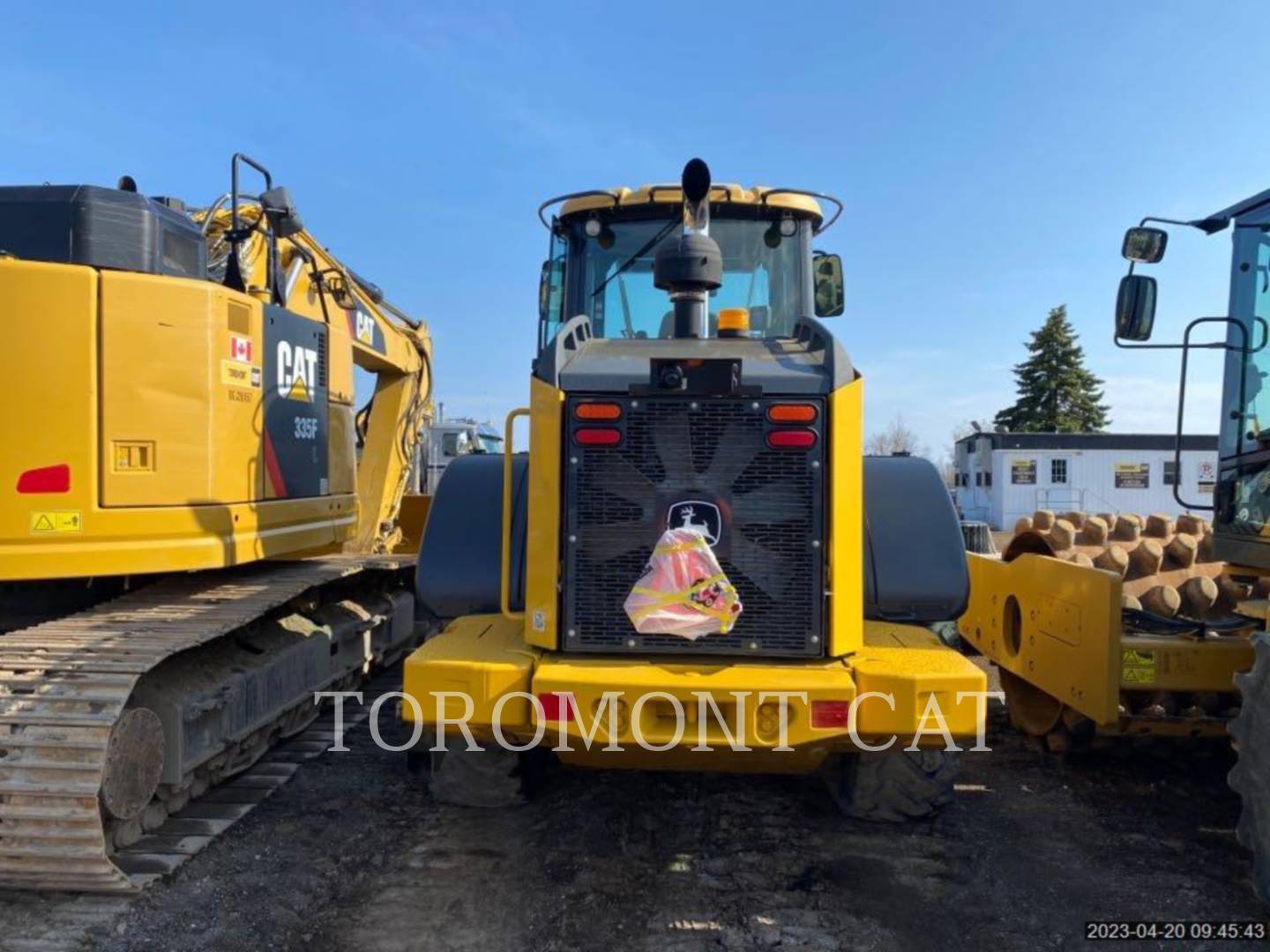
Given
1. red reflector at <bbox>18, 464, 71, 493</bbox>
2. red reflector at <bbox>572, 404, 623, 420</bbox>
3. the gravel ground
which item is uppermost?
red reflector at <bbox>572, 404, 623, 420</bbox>

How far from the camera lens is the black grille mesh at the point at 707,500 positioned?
11.9ft

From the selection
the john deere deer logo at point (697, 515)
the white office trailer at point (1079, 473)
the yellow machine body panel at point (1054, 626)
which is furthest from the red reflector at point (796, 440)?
the white office trailer at point (1079, 473)

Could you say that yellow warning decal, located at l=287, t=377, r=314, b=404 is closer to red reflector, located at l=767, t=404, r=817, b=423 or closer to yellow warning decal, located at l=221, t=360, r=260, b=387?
yellow warning decal, located at l=221, t=360, r=260, b=387

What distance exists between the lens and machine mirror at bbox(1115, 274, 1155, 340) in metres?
4.56

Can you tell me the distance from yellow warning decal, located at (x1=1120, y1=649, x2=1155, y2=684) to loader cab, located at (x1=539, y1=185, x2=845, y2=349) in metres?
2.28

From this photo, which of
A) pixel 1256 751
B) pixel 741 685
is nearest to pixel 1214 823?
pixel 1256 751

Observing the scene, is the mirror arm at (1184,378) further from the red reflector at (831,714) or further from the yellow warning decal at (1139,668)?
the red reflector at (831,714)

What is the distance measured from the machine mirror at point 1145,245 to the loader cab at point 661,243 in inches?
59.0

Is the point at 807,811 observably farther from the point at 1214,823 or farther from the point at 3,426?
the point at 3,426

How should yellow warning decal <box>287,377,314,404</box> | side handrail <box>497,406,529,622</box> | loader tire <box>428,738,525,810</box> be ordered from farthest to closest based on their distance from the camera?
yellow warning decal <box>287,377,314,404</box> < loader tire <box>428,738,525,810</box> < side handrail <box>497,406,529,622</box>

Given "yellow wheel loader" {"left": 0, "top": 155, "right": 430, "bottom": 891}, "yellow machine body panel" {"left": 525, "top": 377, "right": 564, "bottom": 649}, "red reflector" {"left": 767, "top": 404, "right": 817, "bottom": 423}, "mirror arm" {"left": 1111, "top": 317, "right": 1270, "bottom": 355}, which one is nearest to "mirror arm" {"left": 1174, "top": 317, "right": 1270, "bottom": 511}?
"mirror arm" {"left": 1111, "top": 317, "right": 1270, "bottom": 355}

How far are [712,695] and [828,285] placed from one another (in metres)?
2.75

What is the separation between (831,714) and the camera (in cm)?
339

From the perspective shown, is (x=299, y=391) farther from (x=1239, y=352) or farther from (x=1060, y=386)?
(x=1060, y=386)
